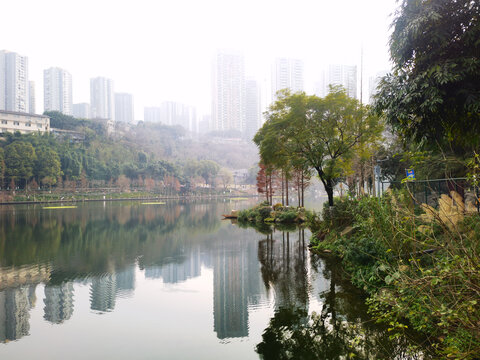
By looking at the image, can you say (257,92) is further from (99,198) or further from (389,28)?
(389,28)

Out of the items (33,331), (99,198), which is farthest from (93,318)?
(99,198)

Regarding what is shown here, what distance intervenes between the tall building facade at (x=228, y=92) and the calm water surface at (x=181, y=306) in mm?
98986

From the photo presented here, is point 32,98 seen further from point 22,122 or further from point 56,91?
point 22,122

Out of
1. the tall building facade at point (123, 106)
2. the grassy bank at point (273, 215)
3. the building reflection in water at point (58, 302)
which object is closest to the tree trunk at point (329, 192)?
the grassy bank at point (273, 215)

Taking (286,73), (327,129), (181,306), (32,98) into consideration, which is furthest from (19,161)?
(32,98)

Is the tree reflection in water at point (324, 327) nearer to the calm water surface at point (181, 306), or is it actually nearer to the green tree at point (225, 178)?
the calm water surface at point (181, 306)

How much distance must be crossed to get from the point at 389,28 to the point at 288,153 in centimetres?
862

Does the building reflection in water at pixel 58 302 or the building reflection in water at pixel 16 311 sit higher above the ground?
the building reflection in water at pixel 16 311

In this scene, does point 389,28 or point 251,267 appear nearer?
point 389,28

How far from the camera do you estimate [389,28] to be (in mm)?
6770

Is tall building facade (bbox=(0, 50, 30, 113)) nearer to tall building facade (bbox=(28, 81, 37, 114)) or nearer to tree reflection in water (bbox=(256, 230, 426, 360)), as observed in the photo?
tall building facade (bbox=(28, 81, 37, 114))

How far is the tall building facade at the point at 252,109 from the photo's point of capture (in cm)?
10675

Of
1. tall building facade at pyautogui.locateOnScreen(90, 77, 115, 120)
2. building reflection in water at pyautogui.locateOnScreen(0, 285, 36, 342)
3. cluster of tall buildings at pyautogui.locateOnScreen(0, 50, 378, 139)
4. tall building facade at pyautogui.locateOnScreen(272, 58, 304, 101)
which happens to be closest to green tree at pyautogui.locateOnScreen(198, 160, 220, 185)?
tall building facade at pyautogui.locateOnScreen(272, 58, 304, 101)

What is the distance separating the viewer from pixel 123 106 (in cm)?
12988
